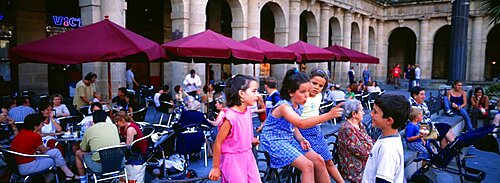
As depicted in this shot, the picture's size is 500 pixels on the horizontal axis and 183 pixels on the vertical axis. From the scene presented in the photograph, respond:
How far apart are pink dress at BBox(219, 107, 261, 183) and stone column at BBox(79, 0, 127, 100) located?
830 cm

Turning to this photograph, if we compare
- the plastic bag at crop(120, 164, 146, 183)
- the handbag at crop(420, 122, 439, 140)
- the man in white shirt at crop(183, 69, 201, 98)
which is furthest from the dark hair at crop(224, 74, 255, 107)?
the man in white shirt at crop(183, 69, 201, 98)

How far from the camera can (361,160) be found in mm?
4270

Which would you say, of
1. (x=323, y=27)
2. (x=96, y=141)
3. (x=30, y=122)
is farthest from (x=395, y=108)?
(x=323, y=27)

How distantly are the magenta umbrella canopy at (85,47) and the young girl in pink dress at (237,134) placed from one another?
2925 millimetres

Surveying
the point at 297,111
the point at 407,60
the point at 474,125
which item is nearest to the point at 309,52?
the point at 474,125

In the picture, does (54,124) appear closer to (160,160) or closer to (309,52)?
(160,160)

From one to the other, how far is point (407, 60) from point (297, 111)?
3571cm

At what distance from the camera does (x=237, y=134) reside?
3.17m

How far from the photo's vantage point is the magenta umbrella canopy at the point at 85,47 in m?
5.30

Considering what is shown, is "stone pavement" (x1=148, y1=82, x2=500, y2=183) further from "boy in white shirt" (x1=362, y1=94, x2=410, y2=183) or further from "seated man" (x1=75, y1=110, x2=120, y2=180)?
"boy in white shirt" (x1=362, y1=94, x2=410, y2=183)

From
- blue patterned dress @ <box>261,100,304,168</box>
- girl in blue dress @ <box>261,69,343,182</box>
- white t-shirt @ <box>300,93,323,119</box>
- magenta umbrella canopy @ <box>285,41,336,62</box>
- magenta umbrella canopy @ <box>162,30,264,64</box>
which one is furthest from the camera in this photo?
magenta umbrella canopy @ <box>285,41,336,62</box>

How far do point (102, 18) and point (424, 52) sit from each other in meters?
24.4

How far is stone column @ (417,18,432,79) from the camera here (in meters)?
27.1

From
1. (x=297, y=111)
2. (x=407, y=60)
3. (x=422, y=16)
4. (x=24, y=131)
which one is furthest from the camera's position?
(x=407, y=60)
